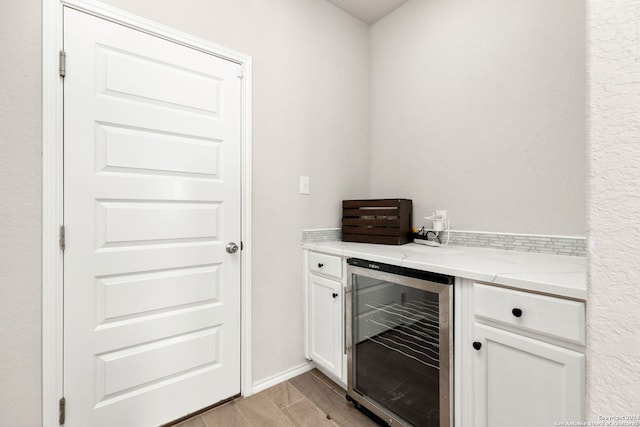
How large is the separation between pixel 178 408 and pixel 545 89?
264cm

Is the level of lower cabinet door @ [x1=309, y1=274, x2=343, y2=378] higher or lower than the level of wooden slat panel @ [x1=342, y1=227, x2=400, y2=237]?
lower

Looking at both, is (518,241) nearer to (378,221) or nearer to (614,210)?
(378,221)

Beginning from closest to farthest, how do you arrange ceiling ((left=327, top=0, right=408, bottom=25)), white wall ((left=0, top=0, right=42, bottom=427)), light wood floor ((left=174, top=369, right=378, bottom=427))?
1. white wall ((left=0, top=0, right=42, bottom=427))
2. light wood floor ((left=174, top=369, right=378, bottom=427))
3. ceiling ((left=327, top=0, right=408, bottom=25))

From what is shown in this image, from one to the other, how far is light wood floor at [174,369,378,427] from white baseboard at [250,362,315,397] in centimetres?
3

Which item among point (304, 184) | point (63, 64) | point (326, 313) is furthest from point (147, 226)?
point (326, 313)

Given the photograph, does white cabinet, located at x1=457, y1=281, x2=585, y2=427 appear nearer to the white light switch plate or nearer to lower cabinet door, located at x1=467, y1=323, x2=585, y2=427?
lower cabinet door, located at x1=467, y1=323, x2=585, y2=427

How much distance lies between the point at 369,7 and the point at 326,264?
6.71ft

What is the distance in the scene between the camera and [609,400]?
0.43 metres

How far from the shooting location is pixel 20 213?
1.20m

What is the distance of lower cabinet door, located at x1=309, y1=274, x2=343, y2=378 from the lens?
174cm

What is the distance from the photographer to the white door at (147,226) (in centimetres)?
131

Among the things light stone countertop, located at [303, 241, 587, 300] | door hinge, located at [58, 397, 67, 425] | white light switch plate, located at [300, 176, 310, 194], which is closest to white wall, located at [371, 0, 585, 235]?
light stone countertop, located at [303, 241, 587, 300]

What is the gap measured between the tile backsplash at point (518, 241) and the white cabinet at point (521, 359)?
2.35ft

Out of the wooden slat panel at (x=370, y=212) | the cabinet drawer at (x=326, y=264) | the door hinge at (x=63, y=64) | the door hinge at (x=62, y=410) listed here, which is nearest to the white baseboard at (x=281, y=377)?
the cabinet drawer at (x=326, y=264)
